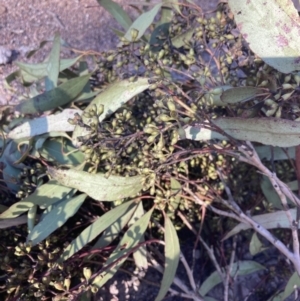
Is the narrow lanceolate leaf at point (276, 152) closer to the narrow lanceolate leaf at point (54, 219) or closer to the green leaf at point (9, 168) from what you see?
the narrow lanceolate leaf at point (54, 219)

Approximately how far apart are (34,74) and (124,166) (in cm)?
45

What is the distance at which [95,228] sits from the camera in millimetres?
924

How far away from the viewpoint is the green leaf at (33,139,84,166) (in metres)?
1.01

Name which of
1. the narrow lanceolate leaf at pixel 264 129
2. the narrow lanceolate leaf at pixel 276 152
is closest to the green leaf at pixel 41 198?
the narrow lanceolate leaf at pixel 264 129

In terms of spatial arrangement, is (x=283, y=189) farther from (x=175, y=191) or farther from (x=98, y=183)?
(x=98, y=183)

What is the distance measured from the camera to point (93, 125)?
0.76m

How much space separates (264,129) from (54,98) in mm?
523

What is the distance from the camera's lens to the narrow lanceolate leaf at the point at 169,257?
2.95 feet

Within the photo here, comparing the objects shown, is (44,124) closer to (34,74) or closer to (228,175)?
(34,74)

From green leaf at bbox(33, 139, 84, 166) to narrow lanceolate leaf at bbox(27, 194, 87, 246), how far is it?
0.10 meters

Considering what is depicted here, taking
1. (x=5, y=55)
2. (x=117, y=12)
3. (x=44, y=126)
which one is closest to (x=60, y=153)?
(x=44, y=126)

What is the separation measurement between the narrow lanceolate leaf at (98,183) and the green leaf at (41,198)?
0.26 feet

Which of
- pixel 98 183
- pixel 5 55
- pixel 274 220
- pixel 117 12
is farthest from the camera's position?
pixel 5 55

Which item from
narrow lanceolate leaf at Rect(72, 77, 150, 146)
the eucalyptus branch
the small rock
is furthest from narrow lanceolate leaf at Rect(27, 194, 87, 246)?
the small rock
